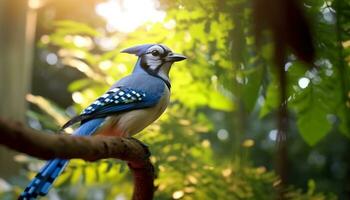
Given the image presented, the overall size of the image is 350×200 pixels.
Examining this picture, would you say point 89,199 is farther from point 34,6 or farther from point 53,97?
point 53,97

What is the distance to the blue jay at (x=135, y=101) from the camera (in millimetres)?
1166

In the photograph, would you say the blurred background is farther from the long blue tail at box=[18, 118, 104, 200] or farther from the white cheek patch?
the long blue tail at box=[18, 118, 104, 200]

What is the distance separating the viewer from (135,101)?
1.25 m

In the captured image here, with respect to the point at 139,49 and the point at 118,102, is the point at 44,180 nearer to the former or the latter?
the point at 118,102

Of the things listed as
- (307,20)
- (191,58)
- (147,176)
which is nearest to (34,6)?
(191,58)

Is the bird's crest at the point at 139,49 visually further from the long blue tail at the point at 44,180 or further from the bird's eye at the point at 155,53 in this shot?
the long blue tail at the point at 44,180

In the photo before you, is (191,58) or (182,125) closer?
(191,58)

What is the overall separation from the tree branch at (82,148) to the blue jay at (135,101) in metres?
0.08

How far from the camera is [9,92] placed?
2357 mm

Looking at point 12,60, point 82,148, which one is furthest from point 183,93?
point 82,148

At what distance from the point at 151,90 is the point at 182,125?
79 centimetres

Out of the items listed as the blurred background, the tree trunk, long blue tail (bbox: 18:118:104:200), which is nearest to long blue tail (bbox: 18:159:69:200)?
long blue tail (bbox: 18:118:104:200)

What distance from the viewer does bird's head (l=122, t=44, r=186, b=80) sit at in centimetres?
127

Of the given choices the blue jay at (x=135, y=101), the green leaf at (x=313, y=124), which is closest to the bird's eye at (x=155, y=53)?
the blue jay at (x=135, y=101)
